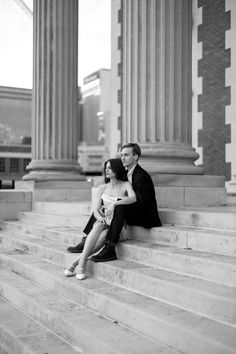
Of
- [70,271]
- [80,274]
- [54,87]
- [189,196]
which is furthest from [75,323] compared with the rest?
[54,87]

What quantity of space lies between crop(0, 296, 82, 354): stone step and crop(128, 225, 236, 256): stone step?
1.62 meters

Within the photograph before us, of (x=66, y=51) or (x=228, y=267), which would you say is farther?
(x=66, y=51)

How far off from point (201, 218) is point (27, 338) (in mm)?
2351

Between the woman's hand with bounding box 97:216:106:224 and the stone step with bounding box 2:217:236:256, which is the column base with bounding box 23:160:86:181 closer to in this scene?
the stone step with bounding box 2:217:236:256

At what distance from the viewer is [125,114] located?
6.92m

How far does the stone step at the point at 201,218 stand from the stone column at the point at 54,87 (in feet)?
16.5

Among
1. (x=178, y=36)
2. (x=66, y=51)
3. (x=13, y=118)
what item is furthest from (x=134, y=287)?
(x=13, y=118)

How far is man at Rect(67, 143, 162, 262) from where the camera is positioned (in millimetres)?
4941

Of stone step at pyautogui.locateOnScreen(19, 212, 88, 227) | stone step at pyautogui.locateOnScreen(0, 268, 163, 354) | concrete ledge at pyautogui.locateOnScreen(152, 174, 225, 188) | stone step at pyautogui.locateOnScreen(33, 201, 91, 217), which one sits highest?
concrete ledge at pyautogui.locateOnScreen(152, 174, 225, 188)

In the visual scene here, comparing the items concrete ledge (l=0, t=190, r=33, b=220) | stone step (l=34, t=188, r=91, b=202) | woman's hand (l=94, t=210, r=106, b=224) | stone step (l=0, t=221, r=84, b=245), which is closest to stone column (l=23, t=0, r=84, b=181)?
stone step (l=34, t=188, r=91, b=202)

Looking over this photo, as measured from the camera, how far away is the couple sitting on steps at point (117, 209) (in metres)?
4.93

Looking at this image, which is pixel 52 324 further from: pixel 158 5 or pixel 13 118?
pixel 13 118

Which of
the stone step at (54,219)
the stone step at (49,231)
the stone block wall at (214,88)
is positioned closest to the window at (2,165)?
Answer: the stone block wall at (214,88)

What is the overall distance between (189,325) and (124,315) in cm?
68
